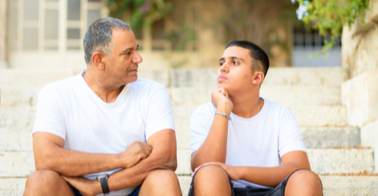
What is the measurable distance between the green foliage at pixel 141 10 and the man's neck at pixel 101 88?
247 inches

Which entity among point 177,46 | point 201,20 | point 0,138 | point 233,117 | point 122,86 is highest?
point 201,20

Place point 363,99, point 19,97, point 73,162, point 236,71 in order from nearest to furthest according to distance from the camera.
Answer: point 73,162 → point 236,71 → point 363,99 → point 19,97

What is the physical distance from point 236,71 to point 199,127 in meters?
0.43

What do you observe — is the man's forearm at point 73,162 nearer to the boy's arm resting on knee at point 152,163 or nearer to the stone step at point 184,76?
the boy's arm resting on knee at point 152,163

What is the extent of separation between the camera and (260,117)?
2307mm

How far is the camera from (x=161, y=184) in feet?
6.10

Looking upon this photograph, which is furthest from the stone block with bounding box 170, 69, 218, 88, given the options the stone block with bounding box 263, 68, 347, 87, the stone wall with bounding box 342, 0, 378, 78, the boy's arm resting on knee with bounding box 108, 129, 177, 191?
the boy's arm resting on knee with bounding box 108, 129, 177, 191

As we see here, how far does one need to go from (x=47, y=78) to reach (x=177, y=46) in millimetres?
4424

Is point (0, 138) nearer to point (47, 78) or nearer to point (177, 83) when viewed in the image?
point (47, 78)

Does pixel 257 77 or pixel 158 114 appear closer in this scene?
pixel 158 114

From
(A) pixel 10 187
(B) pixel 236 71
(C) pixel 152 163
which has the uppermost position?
(B) pixel 236 71

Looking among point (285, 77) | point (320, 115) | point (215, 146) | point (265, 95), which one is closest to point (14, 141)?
point (215, 146)

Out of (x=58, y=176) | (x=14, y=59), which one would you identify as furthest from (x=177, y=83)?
(x=14, y=59)

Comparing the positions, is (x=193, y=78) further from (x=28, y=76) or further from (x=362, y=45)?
(x=28, y=76)
